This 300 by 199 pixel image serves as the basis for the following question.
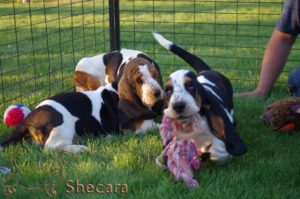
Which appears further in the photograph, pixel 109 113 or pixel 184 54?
pixel 184 54

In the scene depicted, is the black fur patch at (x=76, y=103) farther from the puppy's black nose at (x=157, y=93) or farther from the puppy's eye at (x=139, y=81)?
the puppy's black nose at (x=157, y=93)

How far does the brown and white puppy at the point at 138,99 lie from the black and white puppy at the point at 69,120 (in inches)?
3.9

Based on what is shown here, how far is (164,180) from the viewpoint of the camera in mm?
2986

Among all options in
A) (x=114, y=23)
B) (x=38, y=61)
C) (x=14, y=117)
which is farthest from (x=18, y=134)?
(x=38, y=61)

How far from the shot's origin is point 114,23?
5840 mm

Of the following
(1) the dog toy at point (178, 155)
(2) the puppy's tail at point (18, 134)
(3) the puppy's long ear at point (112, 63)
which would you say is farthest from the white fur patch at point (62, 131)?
(3) the puppy's long ear at point (112, 63)

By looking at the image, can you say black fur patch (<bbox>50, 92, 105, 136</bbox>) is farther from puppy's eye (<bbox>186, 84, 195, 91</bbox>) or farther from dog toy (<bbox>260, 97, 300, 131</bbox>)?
dog toy (<bbox>260, 97, 300, 131</bbox>)

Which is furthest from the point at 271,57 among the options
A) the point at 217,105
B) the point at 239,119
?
the point at 217,105

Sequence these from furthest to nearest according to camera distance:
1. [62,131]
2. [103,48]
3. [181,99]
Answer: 1. [103,48]
2. [62,131]
3. [181,99]

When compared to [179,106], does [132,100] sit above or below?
below

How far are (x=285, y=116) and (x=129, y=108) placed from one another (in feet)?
4.08

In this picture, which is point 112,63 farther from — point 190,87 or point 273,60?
point 190,87

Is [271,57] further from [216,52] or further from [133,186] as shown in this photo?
[133,186]

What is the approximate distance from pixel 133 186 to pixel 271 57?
108 inches
